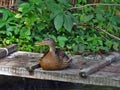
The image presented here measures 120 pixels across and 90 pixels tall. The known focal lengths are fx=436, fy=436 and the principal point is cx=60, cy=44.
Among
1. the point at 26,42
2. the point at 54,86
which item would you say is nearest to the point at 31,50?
the point at 26,42

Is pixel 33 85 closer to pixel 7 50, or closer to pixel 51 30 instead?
pixel 7 50

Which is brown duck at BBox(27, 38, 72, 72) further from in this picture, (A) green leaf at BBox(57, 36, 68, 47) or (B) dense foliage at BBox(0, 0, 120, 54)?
(A) green leaf at BBox(57, 36, 68, 47)

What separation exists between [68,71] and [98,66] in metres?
0.50

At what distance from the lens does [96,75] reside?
6156 mm

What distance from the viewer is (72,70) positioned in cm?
642

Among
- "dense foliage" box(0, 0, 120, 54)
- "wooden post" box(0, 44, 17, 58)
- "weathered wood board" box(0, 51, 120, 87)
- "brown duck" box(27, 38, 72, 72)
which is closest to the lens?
"weathered wood board" box(0, 51, 120, 87)

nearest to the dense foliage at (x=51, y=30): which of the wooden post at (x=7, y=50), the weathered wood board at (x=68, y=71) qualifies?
the wooden post at (x=7, y=50)

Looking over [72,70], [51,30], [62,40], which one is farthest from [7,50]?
[72,70]

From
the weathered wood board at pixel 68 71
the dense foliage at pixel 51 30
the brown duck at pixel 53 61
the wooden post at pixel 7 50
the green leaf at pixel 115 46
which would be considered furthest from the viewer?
the green leaf at pixel 115 46

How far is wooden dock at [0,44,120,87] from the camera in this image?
6090 millimetres

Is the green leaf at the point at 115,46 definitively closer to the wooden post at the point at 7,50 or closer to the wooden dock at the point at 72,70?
the wooden dock at the point at 72,70

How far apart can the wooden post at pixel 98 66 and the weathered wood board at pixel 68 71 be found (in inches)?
2.0

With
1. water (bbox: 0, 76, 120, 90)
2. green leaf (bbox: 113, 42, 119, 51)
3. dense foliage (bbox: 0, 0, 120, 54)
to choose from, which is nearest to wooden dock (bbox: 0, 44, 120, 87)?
green leaf (bbox: 113, 42, 119, 51)

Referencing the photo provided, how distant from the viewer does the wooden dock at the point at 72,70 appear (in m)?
6.09
